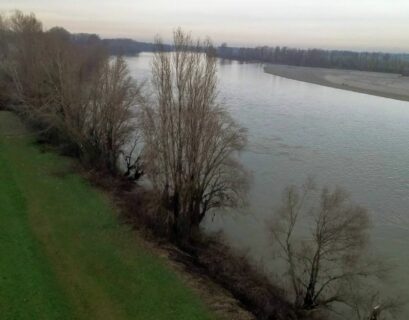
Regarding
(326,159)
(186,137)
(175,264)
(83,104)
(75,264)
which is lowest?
(175,264)

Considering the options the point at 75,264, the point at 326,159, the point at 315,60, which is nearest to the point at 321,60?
the point at 315,60

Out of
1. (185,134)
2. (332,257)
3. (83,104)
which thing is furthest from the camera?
(83,104)

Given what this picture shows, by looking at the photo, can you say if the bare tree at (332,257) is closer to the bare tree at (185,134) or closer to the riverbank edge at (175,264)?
the riverbank edge at (175,264)

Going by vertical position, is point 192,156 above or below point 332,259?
above

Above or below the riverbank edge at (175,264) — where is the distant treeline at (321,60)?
above

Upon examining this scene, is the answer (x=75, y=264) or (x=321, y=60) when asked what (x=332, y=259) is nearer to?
(x=75, y=264)

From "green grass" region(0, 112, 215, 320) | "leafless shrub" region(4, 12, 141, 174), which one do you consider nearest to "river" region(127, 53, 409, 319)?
"green grass" region(0, 112, 215, 320)

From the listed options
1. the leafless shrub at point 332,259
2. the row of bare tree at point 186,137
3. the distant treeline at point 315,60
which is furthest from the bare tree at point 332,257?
the distant treeline at point 315,60
